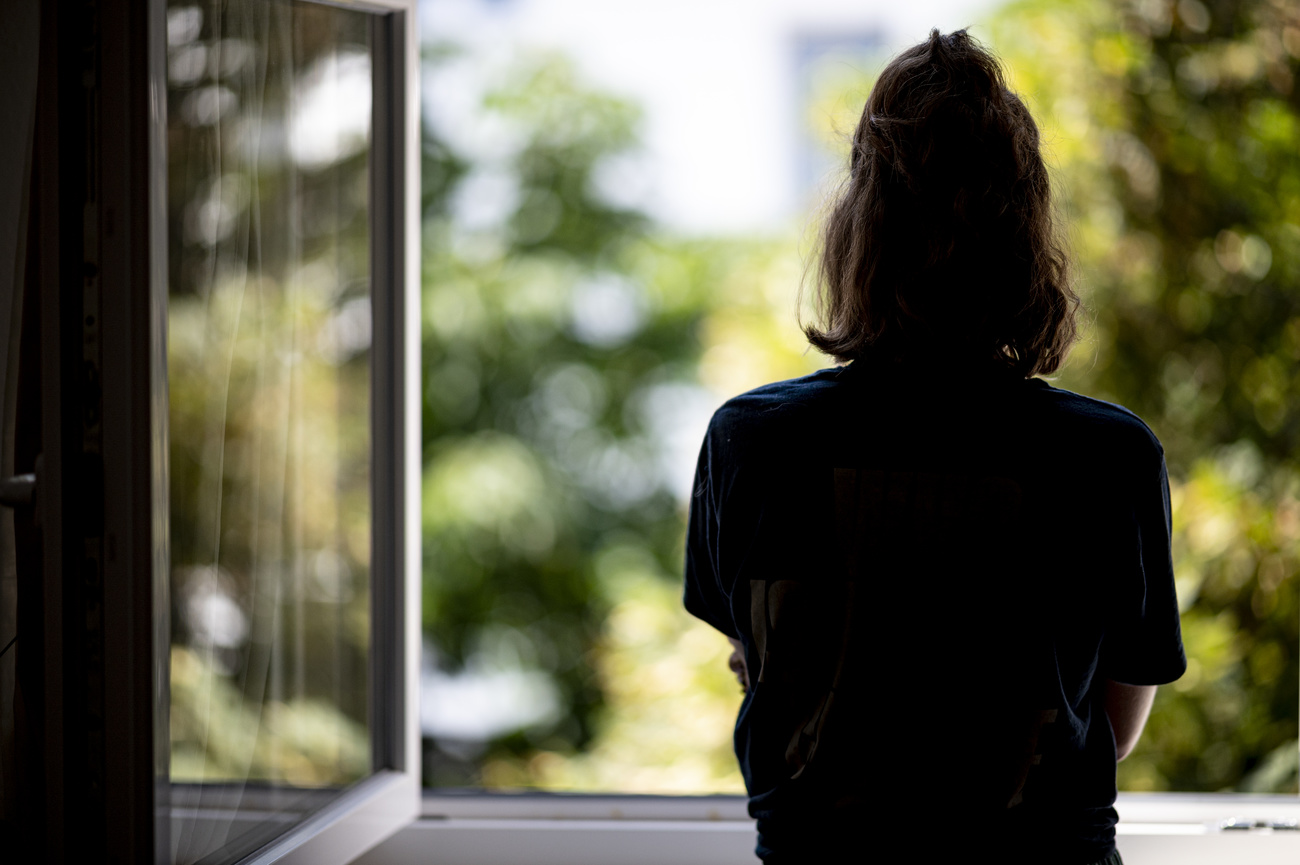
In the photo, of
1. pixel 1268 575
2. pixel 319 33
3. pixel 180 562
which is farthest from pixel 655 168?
pixel 180 562

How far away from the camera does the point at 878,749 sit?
0.76m

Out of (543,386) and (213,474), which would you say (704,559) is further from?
(543,386)

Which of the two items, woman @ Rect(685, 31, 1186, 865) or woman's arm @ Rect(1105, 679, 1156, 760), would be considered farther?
woman's arm @ Rect(1105, 679, 1156, 760)

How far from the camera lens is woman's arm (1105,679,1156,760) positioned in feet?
2.82

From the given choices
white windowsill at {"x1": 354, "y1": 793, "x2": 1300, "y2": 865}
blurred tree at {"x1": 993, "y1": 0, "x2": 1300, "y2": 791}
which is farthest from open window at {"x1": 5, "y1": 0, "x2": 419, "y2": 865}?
blurred tree at {"x1": 993, "y1": 0, "x2": 1300, "y2": 791}

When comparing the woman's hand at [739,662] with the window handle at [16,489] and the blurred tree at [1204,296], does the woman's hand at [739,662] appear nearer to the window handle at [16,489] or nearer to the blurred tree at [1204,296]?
the window handle at [16,489]

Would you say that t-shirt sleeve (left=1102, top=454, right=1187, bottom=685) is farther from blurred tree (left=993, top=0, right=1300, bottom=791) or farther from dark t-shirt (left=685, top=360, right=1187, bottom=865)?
blurred tree (left=993, top=0, right=1300, bottom=791)

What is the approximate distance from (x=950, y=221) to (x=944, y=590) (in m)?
0.29

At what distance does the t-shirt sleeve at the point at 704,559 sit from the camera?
84cm

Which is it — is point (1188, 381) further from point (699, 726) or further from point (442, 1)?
point (442, 1)

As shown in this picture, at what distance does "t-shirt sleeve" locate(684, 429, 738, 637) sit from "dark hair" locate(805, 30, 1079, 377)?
170 millimetres

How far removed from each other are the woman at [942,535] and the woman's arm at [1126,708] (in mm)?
57

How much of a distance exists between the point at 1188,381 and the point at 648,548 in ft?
9.66

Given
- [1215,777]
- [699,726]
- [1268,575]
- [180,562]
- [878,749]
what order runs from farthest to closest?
[699,726] → [1215,777] → [1268,575] → [180,562] → [878,749]
